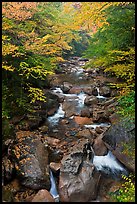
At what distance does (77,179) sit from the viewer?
237 inches

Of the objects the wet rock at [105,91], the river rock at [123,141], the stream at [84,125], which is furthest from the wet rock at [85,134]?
the wet rock at [105,91]

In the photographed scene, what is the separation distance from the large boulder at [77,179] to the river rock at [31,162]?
55 cm

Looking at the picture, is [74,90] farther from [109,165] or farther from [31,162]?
[31,162]

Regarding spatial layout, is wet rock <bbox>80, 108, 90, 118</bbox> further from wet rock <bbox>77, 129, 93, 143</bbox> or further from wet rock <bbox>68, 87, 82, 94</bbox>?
wet rock <bbox>68, 87, 82, 94</bbox>

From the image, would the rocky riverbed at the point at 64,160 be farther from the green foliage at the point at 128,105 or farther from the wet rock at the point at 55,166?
the green foliage at the point at 128,105

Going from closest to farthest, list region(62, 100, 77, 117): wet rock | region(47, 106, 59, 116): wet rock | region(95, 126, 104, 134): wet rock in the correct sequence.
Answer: region(95, 126, 104, 134): wet rock
region(47, 106, 59, 116): wet rock
region(62, 100, 77, 117): wet rock

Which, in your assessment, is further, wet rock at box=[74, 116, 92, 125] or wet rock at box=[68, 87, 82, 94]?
wet rock at box=[68, 87, 82, 94]

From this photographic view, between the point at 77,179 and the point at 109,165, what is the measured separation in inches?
67.4

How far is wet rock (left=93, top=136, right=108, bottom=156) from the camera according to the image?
25.3 feet

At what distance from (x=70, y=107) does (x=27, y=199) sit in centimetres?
694

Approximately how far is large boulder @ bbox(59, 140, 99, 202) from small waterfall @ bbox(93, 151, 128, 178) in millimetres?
777

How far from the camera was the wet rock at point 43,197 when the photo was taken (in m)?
5.52

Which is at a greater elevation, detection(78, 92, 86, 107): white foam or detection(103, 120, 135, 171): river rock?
detection(78, 92, 86, 107): white foam

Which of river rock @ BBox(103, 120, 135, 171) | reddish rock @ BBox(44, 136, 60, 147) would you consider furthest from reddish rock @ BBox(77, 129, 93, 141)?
river rock @ BBox(103, 120, 135, 171)
